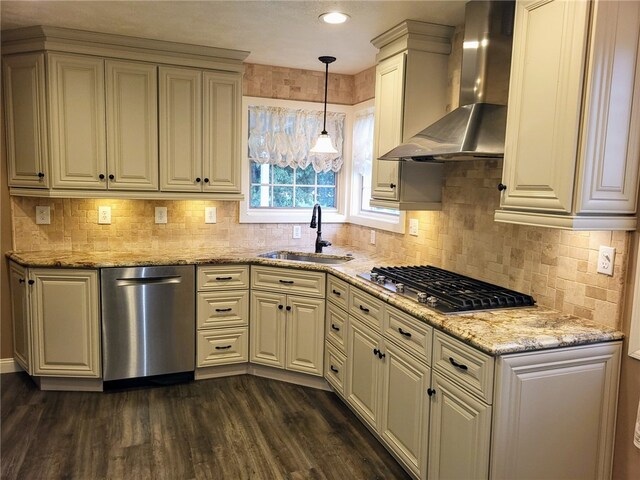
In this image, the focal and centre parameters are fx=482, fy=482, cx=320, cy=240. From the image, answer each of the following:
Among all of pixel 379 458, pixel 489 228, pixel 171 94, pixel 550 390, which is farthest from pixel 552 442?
pixel 171 94

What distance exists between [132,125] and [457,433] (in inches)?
113

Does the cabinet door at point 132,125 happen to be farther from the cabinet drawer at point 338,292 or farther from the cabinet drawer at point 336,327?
the cabinet drawer at point 336,327

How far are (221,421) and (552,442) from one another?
74.3 inches

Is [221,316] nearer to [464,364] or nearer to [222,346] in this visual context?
[222,346]

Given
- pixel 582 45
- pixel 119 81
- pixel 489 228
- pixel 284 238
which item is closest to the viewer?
pixel 582 45

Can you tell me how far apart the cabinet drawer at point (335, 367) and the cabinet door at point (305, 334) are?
7 cm

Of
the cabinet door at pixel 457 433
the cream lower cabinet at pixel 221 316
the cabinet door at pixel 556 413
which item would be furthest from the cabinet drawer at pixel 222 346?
the cabinet door at pixel 556 413

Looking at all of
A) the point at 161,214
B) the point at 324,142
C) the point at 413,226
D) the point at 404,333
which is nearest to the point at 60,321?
the point at 161,214

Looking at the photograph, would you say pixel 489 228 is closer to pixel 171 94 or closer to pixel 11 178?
pixel 171 94

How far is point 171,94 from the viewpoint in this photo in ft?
11.5

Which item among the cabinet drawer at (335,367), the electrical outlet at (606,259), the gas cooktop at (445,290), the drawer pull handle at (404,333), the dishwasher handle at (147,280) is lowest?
the cabinet drawer at (335,367)

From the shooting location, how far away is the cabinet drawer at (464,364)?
1818 mm

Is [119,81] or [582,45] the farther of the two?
[119,81]

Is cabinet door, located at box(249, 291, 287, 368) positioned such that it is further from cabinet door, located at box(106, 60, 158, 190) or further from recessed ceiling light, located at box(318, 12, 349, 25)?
recessed ceiling light, located at box(318, 12, 349, 25)
